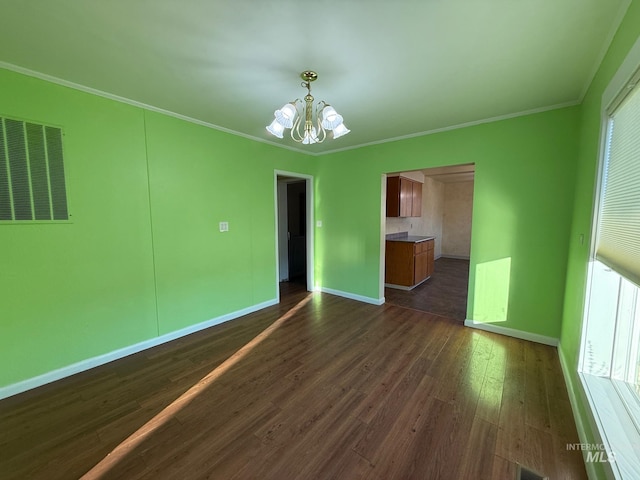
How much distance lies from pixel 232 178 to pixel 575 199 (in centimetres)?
385

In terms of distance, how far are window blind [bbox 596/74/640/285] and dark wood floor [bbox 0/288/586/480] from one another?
1.19 meters

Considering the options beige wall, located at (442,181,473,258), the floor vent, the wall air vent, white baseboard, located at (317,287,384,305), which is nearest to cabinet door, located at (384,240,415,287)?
white baseboard, located at (317,287,384,305)

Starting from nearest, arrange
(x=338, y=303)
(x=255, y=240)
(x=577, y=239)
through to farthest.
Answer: (x=577, y=239), (x=255, y=240), (x=338, y=303)

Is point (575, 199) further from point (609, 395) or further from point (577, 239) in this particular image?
point (609, 395)

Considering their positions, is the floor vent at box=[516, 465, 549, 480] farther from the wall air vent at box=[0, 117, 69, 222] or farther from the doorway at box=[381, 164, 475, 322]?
the wall air vent at box=[0, 117, 69, 222]

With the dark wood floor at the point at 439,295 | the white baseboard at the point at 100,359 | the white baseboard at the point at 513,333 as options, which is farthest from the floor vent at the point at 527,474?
the white baseboard at the point at 100,359

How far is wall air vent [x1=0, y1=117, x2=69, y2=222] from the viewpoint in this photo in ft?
6.32

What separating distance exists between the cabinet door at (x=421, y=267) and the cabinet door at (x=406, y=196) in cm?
93

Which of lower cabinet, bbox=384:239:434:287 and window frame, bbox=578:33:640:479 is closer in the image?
window frame, bbox=578:33:640:479

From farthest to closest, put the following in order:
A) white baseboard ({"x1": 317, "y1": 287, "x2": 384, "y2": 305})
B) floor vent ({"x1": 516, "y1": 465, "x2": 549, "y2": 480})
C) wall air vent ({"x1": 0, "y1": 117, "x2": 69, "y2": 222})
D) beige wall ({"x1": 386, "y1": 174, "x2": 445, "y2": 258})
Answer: beige wall ({"x1": 386, "y1": 174, "x2": 445, "y2": 258})
white baseboard ({"x1": 317, "y1": 287, "x2": 384, "y2": 305})
wall air vent ({"x1": 0, "y1": 117, "x2": 69, "y2": 222})
floor vent ({"x1": 516, "y1": 465, "x2": 549, "y2": 480})

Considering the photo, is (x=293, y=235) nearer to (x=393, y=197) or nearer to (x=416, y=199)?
(x=393, y=197)

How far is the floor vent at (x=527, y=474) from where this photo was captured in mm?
1354

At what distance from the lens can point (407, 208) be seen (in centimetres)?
532

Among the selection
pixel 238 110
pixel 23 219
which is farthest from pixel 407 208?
pixel 23 219
